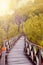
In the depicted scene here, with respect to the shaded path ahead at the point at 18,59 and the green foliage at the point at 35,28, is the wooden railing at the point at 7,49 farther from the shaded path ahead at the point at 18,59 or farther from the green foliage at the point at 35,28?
the green foliage at the point at 35,28

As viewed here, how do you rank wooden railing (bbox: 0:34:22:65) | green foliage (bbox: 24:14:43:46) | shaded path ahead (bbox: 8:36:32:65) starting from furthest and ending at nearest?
green foliage (bbox: 24:14:43:46) < shaded path ahead (bbox: 8:36:32:65) < wooden railing (bbox: 0:34:22:65)

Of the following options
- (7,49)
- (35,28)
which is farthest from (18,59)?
(35,28)

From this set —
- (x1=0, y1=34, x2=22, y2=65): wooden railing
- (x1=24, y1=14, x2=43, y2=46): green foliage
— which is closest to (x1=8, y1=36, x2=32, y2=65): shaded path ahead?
(x1=0, y1=34, x2=22, y2=65): wooden railing

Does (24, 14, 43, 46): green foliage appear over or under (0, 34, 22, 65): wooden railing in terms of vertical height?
over

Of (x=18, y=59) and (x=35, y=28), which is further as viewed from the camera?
(x=35, y=28)

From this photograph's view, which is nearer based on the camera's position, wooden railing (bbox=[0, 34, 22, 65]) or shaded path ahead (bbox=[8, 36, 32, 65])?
wooden railing (bbox=[0, 34, 22, 65])

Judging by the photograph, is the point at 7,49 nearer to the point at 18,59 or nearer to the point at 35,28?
the point at 35,28

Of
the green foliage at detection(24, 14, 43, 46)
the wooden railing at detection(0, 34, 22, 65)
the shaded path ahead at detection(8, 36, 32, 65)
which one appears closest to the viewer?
the wooden railing at detection(0, 34, 22, 65)

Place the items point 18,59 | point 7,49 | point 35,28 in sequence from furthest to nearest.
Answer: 1. point 35,28
2. point 7,49
3. point 18,59

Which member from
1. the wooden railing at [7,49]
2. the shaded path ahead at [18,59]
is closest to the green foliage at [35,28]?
the wooden railing at [7,49]

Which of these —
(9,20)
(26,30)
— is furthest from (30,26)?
(9,20)

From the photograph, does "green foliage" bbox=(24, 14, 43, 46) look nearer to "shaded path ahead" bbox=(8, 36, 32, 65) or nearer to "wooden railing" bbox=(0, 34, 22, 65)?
"wooden railing" bbox=(0, 34, 22, 65)

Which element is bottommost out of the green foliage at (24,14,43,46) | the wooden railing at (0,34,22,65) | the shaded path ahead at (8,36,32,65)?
the shaded path ahead at (8,36,32,65)

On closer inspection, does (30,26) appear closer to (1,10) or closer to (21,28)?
(21,28)
